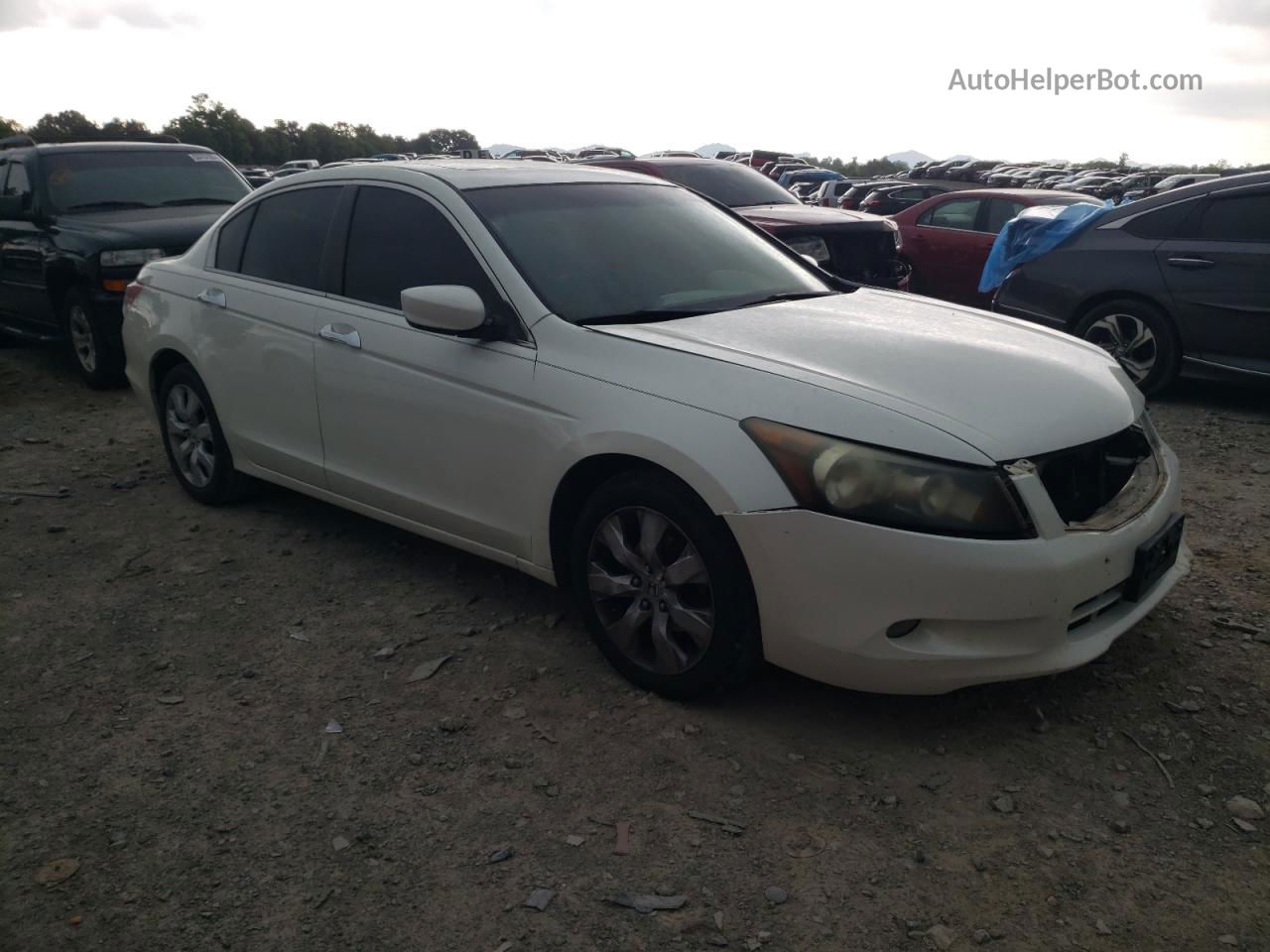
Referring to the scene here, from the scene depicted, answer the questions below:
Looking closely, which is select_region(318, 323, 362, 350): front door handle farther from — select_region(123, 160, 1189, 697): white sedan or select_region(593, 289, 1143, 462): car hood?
select_region(593, 289, 1143, 462): car hood

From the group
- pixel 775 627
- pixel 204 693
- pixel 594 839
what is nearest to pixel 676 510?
pixel 775 627

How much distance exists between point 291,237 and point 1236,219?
560cm

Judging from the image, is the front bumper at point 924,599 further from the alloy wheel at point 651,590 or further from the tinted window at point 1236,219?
the tinted window at point 1236,219

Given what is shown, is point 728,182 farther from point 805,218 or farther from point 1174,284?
point 1174,284

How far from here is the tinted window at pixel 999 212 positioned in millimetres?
10430

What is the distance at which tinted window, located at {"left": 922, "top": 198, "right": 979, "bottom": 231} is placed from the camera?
1070 centimetres

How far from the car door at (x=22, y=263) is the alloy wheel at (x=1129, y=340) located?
7694 mm

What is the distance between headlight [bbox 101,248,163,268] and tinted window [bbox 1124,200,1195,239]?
Result: 6.78 metres

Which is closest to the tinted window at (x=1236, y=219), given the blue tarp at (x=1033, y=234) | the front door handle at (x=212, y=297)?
the blue tarp at (x=1033, y=234)

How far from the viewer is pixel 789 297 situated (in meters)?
4.15

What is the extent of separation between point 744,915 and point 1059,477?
4.83ft

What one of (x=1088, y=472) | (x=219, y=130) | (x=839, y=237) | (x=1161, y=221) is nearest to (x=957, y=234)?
(x=839, y=237)

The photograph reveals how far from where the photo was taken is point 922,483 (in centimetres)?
285

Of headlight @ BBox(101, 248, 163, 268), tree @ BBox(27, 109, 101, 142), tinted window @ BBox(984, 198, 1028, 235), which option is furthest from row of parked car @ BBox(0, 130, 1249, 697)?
tree @ BBox(27, 109, 101, 142)
